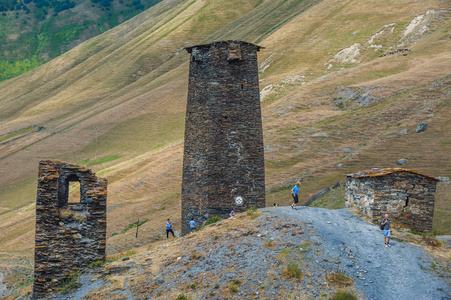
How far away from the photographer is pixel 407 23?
74125 mm

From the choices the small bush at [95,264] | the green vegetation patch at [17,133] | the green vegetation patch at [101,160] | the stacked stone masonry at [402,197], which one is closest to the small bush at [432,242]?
the stacked stone masonry at [402,197]

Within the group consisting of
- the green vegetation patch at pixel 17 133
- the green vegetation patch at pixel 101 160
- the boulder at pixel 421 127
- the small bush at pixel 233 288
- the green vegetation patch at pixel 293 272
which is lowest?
the green vegetation patch at pixel 101 160

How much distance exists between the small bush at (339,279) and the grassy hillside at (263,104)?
11.7m

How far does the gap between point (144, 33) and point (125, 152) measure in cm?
7985

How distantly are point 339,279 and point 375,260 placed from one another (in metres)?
1.72

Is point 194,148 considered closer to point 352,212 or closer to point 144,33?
point 352,212

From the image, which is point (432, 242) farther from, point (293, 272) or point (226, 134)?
point (226, 134)

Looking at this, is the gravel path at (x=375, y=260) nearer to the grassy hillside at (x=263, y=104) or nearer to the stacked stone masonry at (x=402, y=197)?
the stacked stone masonry at (x=402, y=197)

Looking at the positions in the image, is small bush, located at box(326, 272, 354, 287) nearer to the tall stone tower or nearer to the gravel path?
the gravel path

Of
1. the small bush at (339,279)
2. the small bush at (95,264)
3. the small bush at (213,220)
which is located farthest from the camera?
the small bush at (213,220)

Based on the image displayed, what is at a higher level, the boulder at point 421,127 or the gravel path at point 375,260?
the gravel path at point 375,260

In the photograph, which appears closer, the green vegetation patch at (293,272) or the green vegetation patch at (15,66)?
the green vegetation patch at (293,272)

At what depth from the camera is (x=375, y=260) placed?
14.2 metres

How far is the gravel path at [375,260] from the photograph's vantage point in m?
12.9
